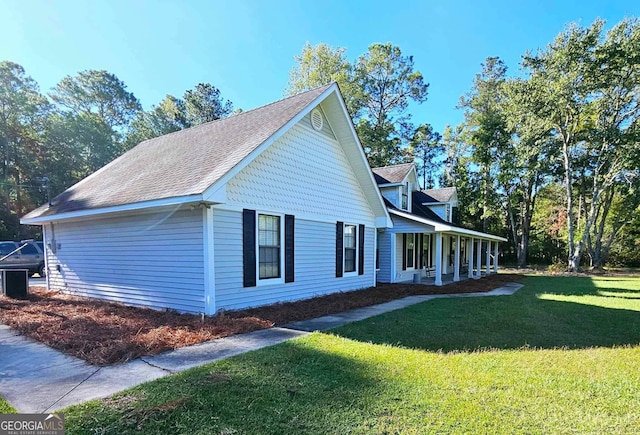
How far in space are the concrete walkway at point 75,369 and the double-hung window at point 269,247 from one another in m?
2.16

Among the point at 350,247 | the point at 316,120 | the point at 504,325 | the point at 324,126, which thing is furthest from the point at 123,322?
the point at 504,325

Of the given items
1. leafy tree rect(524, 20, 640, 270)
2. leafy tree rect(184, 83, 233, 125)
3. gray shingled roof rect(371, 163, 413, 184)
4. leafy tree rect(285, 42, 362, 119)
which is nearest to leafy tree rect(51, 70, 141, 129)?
leafy tree rect(184, 83, 233, 125)

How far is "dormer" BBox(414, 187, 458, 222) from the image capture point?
20141 mm

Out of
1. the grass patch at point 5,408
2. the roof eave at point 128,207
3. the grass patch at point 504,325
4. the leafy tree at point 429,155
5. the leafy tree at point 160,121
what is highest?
the leafy tree at point 160,121

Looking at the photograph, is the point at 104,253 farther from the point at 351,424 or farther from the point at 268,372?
the point at 351,424

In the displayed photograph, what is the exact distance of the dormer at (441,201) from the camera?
2014 centimetres

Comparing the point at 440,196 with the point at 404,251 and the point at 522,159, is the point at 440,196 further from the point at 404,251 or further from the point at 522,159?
the point at 522,159

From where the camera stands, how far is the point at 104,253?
9.06m

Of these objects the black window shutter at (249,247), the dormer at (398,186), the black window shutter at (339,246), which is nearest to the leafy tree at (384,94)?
the dormer at (398,186)

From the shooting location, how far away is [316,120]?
32.3 feet

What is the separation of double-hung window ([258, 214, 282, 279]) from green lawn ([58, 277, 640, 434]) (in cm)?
287

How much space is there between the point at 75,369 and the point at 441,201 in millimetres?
19353

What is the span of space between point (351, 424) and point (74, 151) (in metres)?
34.0

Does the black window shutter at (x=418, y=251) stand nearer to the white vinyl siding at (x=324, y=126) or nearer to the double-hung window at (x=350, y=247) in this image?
the double-hung window at (x=350, y=247)
